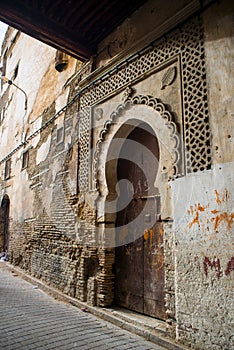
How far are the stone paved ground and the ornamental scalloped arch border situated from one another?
203cm

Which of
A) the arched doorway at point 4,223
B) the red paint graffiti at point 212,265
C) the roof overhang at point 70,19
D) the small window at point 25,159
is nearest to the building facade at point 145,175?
the red paint graffiti at point 212,265

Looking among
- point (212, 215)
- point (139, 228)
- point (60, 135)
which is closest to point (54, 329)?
point (139, 228)

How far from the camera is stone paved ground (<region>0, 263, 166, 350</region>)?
3213mm

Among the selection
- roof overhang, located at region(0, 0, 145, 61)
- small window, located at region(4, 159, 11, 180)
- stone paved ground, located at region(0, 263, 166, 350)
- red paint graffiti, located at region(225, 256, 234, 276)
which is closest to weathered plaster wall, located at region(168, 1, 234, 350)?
red paint graffiti, located at region(225, 256, 234, 276)

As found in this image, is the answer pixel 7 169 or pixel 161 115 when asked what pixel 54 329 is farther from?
pixel 7 169

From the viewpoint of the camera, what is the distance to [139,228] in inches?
177

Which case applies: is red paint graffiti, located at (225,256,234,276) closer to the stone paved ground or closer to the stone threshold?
the stone threshold

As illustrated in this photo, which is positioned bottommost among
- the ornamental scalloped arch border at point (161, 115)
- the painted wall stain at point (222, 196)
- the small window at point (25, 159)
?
the painted wall stain at point (222, 196)

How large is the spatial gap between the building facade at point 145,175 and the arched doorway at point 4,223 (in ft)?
10.9

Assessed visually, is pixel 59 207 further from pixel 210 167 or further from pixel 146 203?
Answer: pixel 210 167

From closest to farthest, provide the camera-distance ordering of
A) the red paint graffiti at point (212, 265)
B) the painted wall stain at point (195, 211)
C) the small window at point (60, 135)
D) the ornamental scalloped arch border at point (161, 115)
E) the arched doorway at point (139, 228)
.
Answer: the red paint graffiti at point (212, 265) → the painted wall stain at point (195, 211) → the ornamental scalloped arch border at point (161, 115) → the arched doorway at point (139, 228) → the small window at point (60, 135)

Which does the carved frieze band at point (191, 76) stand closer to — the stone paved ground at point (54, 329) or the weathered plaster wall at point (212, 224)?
the weathered plaster wall at point (212, 224)

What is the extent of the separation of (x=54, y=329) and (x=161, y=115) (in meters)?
3.11

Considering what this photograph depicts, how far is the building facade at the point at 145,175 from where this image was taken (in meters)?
3.05
